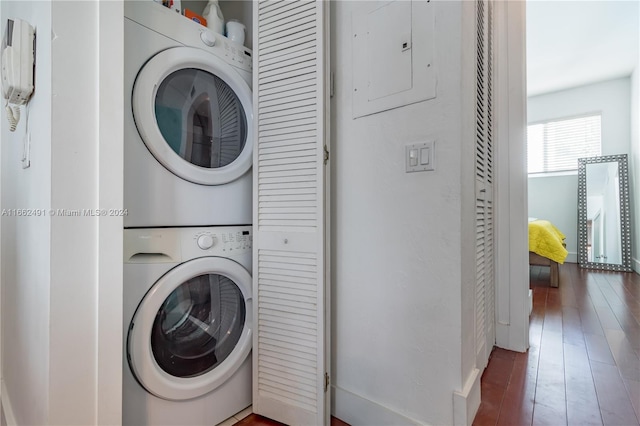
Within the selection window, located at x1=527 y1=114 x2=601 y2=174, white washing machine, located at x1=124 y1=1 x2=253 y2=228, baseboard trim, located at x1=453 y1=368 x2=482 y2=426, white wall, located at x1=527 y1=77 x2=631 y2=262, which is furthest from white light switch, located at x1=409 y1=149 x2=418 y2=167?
white wall, located at x1=527 y1=77 x2=631 y2=262

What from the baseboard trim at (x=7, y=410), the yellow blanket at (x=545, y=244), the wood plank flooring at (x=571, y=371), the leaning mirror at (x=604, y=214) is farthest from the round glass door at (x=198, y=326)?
the leaning mirror at (x=604, y=214)

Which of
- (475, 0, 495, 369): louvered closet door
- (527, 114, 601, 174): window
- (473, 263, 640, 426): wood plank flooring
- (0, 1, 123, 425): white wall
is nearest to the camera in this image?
(0, 1, 123, 425): white wall

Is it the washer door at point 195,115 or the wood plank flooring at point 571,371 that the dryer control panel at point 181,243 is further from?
the wood plank flooring at point 571,371

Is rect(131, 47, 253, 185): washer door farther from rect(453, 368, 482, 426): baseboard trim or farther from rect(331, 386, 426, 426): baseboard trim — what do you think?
rect(453, 368, 482, 426): baseboard trim

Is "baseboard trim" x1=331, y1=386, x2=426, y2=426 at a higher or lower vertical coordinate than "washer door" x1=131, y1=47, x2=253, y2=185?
lower

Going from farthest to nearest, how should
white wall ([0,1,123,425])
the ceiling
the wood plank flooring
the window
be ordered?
1. the window
2. the ceiling
3. the wood plank flooring
4. white wall ([0,1,123,425])

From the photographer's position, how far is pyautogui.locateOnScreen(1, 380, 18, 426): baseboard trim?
3.60 feet

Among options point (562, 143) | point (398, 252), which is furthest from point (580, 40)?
point (398, 252)

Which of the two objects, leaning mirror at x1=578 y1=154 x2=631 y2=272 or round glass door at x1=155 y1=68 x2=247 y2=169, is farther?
leaning mirror at x1=578 y1=154 x2=631 y2=272

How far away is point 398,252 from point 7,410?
1706 millimetres

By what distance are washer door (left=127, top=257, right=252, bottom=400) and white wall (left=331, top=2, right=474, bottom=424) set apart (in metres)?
0.42

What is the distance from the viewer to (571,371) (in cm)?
146

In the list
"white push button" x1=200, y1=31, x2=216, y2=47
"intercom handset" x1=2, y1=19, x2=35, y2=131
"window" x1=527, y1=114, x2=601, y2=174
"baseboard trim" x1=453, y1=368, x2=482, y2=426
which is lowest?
"baseboard trim" x1=453, y1=368, x2=482, y2=426

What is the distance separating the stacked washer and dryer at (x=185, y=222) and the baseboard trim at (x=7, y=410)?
1.90ft
